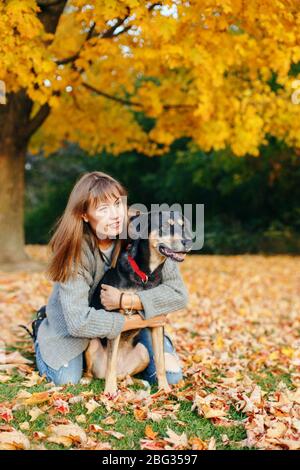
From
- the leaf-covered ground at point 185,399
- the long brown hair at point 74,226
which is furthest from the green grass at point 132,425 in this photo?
the long brown hair at point 74,226

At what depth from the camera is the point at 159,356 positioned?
395cm

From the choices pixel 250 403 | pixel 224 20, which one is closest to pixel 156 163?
pixel 224 20

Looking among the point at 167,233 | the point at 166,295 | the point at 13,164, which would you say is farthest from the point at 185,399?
the point at 13,164

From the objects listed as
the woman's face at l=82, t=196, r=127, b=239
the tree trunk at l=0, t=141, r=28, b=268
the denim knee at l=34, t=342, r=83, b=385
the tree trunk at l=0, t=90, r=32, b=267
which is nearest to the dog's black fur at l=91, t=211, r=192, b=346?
the woman's face at l=82, t=196, r=127, b=239

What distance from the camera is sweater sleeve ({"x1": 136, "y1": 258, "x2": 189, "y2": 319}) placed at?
385 cm

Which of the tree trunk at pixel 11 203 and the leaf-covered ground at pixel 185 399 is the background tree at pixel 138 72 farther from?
the leaf-covered ground at pixel 185 399

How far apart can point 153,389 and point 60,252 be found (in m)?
1.19

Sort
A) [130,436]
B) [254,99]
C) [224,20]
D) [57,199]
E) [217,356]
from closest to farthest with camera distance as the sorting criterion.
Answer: [130,436] → [217,356] → [224,20] → [254,99] → [57,199]

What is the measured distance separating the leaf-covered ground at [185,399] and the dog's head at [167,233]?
99 cm

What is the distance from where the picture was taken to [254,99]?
9.80 meters

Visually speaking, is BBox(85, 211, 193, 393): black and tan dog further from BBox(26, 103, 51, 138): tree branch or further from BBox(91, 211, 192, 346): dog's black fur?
BBox(26, 103, 51, 138): tree branch

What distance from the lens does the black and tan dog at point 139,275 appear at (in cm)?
365

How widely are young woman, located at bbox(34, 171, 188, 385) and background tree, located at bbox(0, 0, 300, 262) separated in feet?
7.97
